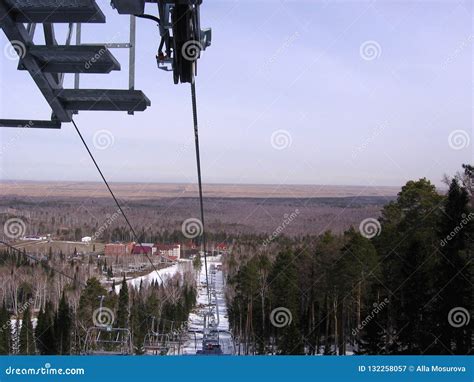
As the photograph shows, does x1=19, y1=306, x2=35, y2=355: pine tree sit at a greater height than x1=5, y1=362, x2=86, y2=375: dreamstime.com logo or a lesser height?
lesser

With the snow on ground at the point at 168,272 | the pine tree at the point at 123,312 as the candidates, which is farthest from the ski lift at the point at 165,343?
the snow on ground at the point at 168,272

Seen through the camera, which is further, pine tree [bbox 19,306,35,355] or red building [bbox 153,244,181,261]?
red building [bbox 153,244,181,261]

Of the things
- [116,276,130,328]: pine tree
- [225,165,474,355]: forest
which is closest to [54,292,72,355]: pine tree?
[116,276,130,328]: pine tree
